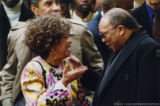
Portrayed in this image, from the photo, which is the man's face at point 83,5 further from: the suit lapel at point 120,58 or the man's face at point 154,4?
the suit lapel at point 120,58

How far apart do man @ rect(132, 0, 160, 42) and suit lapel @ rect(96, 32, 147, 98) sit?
138 centimetres

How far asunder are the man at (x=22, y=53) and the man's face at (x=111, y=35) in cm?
55

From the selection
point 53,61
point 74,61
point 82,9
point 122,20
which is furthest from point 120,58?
point 82,9

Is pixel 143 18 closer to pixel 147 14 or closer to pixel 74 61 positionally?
pixel 147 14

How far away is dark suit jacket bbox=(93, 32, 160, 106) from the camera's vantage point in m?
3.88

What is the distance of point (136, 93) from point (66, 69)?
67 centimetres

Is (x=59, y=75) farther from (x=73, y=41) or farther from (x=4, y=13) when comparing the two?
(x=4, y=13)

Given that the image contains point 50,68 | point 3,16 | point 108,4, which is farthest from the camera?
point 3,16

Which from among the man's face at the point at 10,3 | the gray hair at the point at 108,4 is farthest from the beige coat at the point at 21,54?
the man's face at the point at 10,3

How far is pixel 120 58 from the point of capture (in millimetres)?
4121

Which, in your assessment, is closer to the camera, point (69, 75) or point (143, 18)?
point (69, 75)

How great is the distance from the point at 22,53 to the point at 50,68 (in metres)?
0.62

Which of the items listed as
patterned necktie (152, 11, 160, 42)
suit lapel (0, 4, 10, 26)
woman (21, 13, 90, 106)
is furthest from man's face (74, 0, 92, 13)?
woman (21, 13, 90, 106)

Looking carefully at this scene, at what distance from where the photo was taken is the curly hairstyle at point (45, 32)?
4.22 meters
